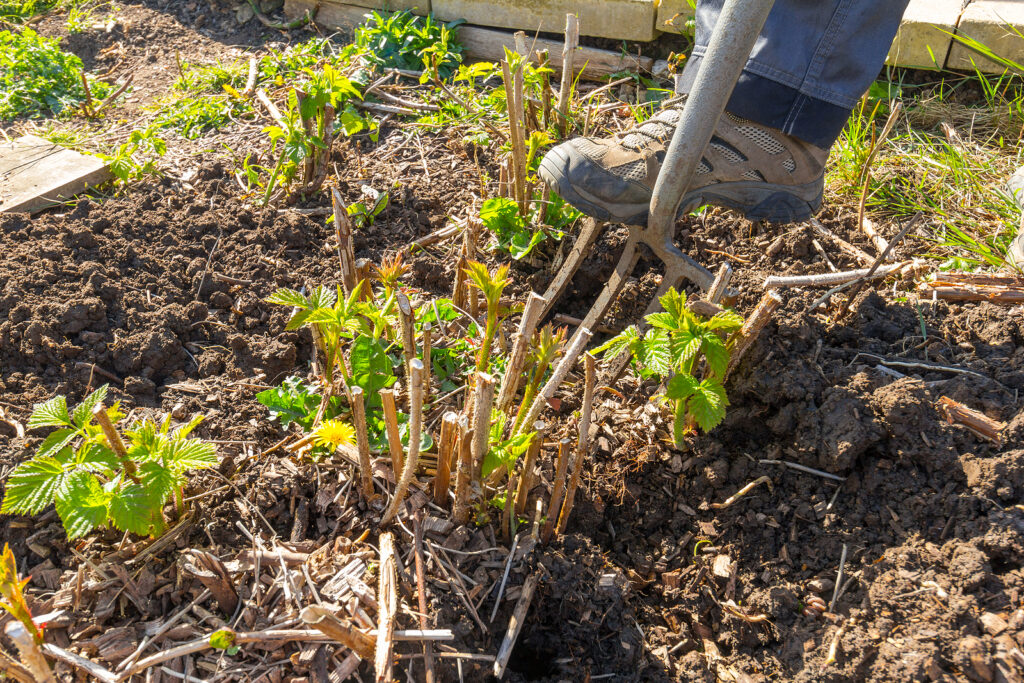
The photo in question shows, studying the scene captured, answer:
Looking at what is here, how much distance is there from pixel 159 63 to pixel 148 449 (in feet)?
11.8

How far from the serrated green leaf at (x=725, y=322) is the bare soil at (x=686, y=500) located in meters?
0.29

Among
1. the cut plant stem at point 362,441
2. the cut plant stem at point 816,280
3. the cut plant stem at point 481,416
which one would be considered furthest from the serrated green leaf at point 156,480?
the cut plant stem at point 816,280

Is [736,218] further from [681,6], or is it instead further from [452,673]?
[452,673]

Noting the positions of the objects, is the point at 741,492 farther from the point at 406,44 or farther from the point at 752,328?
→ the point at 406,44

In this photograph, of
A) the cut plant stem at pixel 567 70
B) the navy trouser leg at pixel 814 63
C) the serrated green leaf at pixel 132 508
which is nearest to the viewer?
the serrated green leaf at pixel 132 508

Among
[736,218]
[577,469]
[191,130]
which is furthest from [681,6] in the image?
[577,469]

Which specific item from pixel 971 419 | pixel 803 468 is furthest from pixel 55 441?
pixel 971 419

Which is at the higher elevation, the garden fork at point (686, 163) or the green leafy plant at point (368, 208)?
the garden fork at point (686, 163)

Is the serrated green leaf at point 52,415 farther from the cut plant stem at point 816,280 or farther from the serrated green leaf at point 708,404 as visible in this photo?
the cut plant stem at point 816,280

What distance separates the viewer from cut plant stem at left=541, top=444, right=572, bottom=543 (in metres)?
1.77

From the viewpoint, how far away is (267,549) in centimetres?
179

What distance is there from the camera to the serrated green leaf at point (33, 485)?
5.03 feet

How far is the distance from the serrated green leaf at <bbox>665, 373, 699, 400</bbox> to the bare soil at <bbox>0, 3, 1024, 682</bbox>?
316 millimetres

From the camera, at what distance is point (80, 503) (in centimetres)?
155
